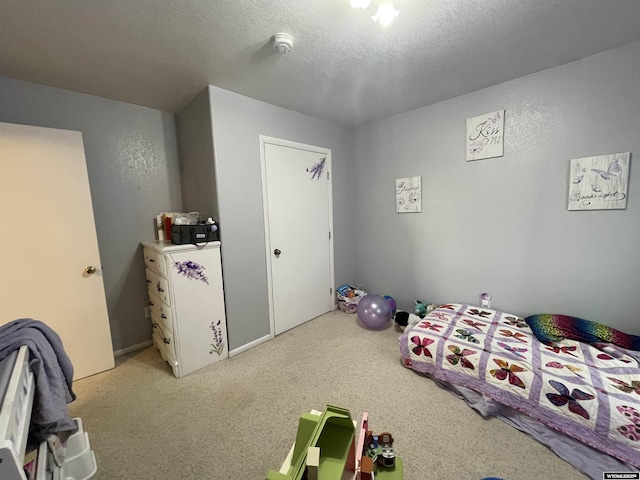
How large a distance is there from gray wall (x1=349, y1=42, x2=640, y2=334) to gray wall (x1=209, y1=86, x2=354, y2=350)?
131cm

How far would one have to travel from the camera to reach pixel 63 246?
1913 mm

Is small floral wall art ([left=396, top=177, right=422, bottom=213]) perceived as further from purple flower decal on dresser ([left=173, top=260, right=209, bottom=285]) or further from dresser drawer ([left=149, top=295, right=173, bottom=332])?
dresser drawer ([left=149, top=295, right=173, bottom=332])

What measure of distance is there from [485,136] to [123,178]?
328cm

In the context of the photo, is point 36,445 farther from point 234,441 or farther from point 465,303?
point 465,303

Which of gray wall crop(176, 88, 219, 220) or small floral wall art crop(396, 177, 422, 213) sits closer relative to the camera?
gray wall crop(176, 88, 219, 220)

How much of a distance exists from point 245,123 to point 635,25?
263cm

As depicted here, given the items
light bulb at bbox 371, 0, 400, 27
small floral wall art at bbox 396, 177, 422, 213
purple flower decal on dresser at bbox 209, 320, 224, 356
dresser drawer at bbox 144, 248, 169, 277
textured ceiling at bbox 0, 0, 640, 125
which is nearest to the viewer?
light bulb at bbox 371, 0, 400, 27

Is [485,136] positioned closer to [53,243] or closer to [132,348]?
[53,243]

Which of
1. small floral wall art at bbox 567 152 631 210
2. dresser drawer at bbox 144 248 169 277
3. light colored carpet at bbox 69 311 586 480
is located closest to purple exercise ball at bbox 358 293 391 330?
light colored carpet at bbox 69 311 586 480

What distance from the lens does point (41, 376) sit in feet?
3.09

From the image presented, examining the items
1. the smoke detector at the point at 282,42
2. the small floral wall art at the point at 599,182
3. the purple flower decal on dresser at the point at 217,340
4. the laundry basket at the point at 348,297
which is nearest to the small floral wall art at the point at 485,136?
the small floral wall art at the point at 599,182

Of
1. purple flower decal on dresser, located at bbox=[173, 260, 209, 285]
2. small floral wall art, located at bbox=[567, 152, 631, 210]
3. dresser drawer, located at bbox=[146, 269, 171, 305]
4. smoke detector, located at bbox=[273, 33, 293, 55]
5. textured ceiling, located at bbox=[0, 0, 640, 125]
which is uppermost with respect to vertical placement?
textured ceiling, located at bbox=[0, 0, 640, 125]

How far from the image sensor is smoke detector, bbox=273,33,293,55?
4.81 feet

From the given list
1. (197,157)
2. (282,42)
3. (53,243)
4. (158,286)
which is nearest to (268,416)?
(158,286)
